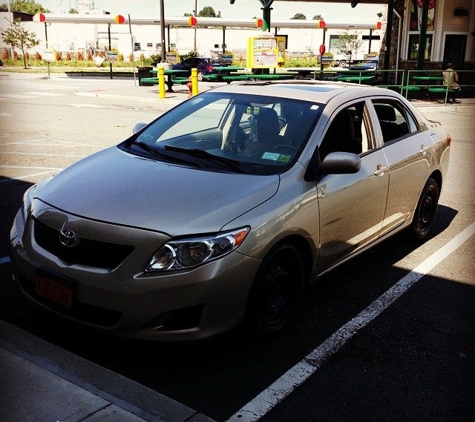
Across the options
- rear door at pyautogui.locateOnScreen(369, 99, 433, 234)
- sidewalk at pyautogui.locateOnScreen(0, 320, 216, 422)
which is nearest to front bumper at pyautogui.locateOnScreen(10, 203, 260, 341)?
sidewalk at pyautogui.locateOnScreen(0, 320, 216, 422)

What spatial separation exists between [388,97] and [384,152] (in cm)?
70

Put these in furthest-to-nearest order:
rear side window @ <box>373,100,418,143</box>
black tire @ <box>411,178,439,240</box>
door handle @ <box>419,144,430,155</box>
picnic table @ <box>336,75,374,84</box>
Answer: picnic table @ <box>336,75,374,84</box>, black tire @ <box>411,178,439,240</box>, door handle @ <box>419,144,430,155</box>, rear side window @ <box>373,100,418,143</box>

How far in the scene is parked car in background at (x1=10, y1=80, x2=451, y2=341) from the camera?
10.4 ft

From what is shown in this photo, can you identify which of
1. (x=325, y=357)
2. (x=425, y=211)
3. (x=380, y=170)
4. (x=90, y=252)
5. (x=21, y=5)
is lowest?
(x=325, y=357)

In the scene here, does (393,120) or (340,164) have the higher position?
(393,120)

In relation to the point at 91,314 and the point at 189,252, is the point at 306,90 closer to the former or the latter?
the point at 189,252

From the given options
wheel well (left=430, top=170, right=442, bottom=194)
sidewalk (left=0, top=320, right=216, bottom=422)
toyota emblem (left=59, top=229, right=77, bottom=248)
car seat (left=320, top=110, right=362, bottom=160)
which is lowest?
sidewalk (left=0, top=320, right=216, bottom=422)

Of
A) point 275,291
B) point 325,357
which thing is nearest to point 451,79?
point 275,291

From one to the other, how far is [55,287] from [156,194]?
2.66ft

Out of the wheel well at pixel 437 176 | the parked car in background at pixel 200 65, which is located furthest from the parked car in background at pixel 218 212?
the parked car in background at pixel 200 65

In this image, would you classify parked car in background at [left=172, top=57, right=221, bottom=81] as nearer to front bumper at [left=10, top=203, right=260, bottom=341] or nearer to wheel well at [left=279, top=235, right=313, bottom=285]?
wheel well at [left=279, top=235, right=313, bottom=285]

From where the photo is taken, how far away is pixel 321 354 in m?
3.66

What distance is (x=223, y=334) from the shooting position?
3352mm

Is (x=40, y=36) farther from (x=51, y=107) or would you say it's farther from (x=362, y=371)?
(x=362, y=371)
